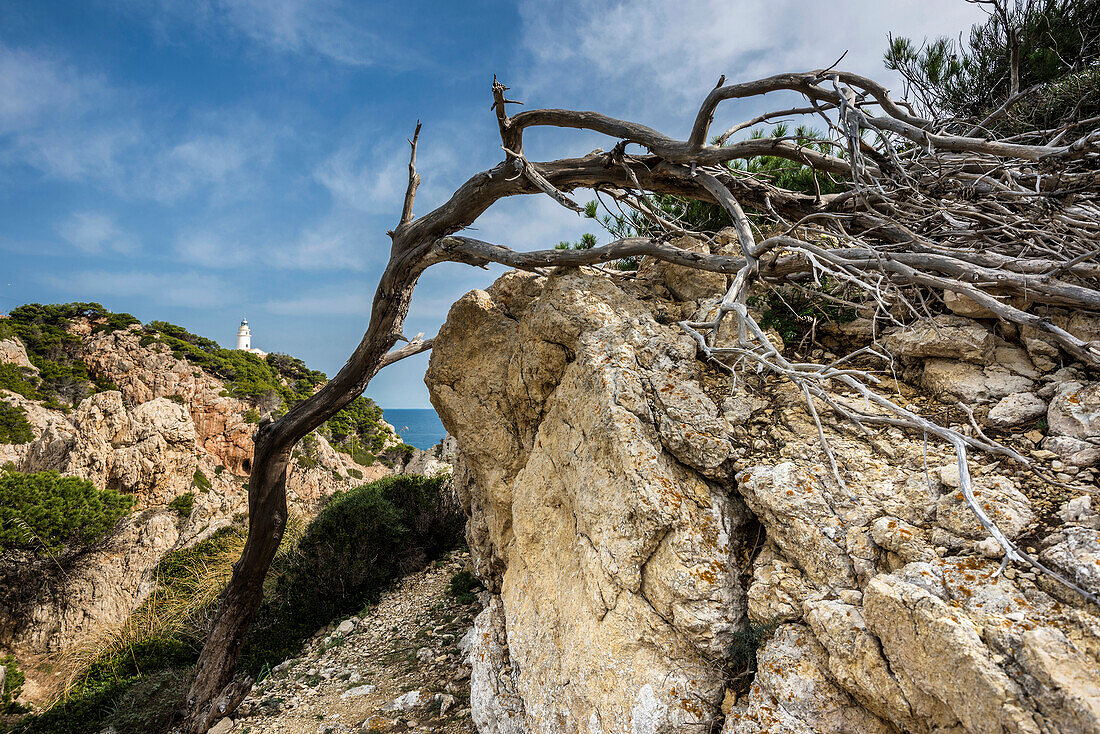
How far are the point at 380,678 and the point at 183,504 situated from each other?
9.16 metres

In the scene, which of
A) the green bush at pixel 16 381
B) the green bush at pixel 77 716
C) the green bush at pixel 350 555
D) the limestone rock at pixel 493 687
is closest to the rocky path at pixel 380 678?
the green bush at pixel 350 555

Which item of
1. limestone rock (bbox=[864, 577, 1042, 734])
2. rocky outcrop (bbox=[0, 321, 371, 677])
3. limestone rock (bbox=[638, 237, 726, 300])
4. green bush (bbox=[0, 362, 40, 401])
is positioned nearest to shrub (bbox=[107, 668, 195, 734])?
rocky outcrop (bbox=[0, 321, 371, 677])

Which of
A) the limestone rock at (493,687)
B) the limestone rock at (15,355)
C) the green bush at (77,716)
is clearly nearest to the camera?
the limestone rock at (493,687)

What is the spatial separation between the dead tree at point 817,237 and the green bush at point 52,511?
5.27 metres

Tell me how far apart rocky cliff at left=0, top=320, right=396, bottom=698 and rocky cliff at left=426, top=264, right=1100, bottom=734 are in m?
8.80

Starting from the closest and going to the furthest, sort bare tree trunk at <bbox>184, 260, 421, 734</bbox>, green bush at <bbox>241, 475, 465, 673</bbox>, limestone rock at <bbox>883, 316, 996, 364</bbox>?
limestone rock at <bbox>883, 316, 996, 364</bbox>
bare tree trunk at <bbox>184, 260, 421, 734</bbox>
green bush at <bbox>241, 475, 465, 673</bbox>

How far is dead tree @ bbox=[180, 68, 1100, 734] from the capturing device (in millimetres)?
2600

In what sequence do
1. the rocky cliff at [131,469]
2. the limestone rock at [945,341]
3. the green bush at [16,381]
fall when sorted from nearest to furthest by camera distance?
the limestone rock at [945,341], the rocky cliff at [131,469], the green bush at [16,381]

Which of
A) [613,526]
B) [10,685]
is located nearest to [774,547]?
[613,526]

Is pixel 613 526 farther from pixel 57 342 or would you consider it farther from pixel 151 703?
pixel 57 342

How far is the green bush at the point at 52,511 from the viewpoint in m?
7.92

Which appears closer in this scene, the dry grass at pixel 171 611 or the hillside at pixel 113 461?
the dry grass at pixel 171 611

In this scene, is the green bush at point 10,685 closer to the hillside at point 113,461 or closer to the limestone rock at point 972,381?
the hillside at point 113,461

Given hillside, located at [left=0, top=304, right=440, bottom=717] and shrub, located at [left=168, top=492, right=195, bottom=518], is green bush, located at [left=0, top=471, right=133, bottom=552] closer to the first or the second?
hillside, located at [left=0, top=304, right=440, bottom=717]
